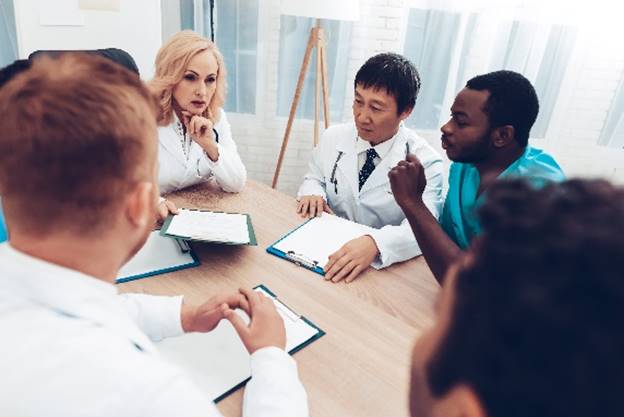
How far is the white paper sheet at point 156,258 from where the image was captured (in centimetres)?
110

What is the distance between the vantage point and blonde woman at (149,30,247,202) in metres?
1.68

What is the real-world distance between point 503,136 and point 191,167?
1079 millimetres

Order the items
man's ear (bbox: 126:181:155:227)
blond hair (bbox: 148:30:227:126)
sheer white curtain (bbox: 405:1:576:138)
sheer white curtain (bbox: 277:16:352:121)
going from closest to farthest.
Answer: man's ear (bbox: 126:181:155:227)
blond hair (bbox: 148:30:227:126)
sheer white curtain (bbox: 405:1:576:138)
sheer white curtain (bbox: 277:16:352:121)

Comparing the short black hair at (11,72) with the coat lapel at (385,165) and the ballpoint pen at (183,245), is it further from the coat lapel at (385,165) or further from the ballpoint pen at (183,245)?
the coat lapel at (385,165)

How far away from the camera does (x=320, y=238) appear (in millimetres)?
1332

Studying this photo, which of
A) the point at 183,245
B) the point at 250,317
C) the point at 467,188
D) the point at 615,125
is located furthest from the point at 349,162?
the point at 615,125

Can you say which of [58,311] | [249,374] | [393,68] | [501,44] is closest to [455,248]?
[249,374]

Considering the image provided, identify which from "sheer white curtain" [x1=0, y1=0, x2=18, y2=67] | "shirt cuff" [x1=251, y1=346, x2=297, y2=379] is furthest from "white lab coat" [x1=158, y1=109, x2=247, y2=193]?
"sheer white curtain" [x1=0, y1=0, x2=18, y2=67]

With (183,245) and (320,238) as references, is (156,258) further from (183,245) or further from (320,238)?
(320,238)

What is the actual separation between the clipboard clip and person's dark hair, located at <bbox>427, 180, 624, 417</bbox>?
821 mm

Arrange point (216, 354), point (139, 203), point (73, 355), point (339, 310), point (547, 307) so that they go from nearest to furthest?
point (547, 307) → point (73, 355) → point (139, 203) → point (216, 354) → point (339, 310)

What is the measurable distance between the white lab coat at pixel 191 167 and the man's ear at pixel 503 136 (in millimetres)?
863

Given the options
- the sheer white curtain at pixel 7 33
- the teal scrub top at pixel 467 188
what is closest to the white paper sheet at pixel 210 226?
the teal scrub top at pixel 467 188

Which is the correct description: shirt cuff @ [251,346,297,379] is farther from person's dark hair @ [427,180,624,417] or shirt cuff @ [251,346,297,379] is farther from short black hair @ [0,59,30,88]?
short black hair @ [0,59,30,88]
